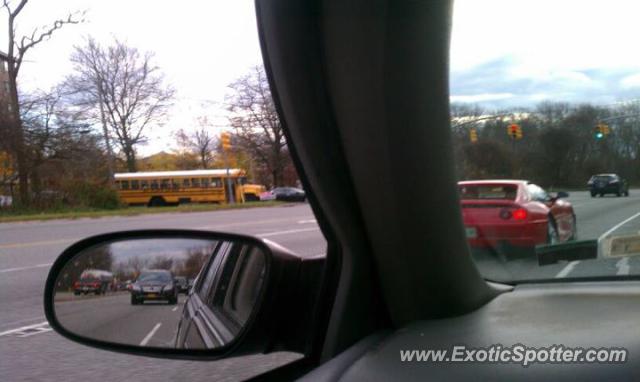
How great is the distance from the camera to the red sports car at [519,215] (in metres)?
3.07

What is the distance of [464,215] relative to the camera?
2715 millimetres

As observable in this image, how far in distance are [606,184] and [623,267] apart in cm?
47

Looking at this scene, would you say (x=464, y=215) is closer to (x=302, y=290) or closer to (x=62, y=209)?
(x=302, y=290)

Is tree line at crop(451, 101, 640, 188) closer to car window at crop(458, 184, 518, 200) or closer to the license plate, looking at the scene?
car window at crop(458, 184, 518, 200)

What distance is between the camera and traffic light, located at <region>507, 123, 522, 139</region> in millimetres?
3125

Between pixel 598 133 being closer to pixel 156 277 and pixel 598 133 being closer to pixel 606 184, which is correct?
pixel 606 184

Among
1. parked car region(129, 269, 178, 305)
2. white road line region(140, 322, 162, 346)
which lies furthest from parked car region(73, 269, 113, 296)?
white road line region(140, 322, 162, 346)

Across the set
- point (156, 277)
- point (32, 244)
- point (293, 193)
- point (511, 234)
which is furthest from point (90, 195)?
point (511, 234)

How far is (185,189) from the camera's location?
26.3m

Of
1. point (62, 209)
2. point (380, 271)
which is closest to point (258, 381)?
point (380, 271)

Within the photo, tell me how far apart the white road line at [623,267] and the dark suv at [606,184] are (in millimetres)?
370

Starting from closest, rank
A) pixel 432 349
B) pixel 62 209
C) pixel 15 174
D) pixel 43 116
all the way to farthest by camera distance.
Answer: pixel 432 349, pixel 43 116, pixel 15 174, pixel 62 209

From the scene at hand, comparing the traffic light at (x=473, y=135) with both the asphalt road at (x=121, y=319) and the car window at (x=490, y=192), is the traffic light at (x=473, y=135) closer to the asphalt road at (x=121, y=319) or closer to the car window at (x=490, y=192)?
the car window at (x=490, y=192)

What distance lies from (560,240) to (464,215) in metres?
0.79
